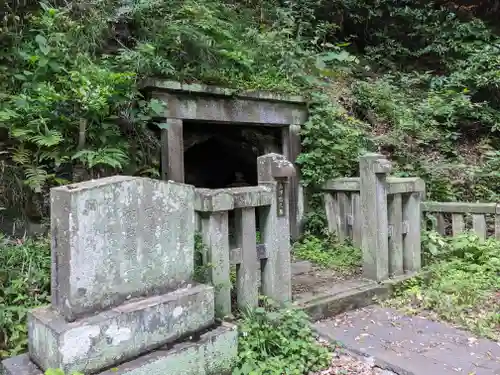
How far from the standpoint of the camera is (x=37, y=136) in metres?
3.94

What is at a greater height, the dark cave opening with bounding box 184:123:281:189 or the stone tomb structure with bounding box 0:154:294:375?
the dark cave opening with bounding box 184:123:281:189

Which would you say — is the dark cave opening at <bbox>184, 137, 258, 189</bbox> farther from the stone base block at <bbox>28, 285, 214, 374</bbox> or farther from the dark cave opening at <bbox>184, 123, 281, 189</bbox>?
the stone base block at <bbox>28, 285, 214, 374</bbox>

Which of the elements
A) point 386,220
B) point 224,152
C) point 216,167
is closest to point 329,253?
point 386,220

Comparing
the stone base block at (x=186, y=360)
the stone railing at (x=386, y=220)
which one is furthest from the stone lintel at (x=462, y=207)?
the stone base block at (x=186, y=360)

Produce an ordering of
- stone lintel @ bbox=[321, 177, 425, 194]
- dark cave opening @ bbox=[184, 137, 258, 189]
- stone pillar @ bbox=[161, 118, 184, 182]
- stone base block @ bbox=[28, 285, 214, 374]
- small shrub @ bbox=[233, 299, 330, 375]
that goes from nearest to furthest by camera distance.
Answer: stone base block @ bbox=[28, 285, 214, 374]
small shrub @ bbox=[233, 299, 330, 375]
stone lintel @ bbox=[321, 177, 425, 194]
stone pillar @ bbox=[161, 118, 184, 182]
dark cave opening @ bbox=[184, 137, 258, 189]

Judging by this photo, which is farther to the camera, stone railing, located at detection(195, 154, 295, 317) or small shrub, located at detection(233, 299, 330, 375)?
stone railing, located at detection(195, 154, 295, 317)

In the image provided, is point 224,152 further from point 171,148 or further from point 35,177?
point 35,177

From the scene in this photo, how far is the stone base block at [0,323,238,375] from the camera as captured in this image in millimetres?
2561

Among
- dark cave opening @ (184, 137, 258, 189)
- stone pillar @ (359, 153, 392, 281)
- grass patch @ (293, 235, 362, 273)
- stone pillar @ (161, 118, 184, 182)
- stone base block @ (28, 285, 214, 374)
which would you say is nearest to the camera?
stone base block @ (28, 285, 214, 374)

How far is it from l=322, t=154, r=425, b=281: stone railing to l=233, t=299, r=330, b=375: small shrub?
4.95 feet

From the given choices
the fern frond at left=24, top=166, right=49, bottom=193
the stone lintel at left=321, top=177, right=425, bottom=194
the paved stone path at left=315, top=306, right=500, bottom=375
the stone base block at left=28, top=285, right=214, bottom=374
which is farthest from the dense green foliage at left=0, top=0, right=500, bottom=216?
the paved stone path at left=315, top=306, right=500, bottom=375

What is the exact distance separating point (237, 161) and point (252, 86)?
8.42 feet

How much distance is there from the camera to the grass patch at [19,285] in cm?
302

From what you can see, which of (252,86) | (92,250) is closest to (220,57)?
(252,86)
